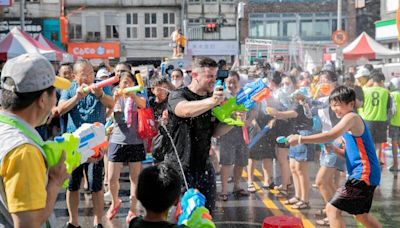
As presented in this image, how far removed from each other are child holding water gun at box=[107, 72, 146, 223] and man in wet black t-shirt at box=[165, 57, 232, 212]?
2.08 meters

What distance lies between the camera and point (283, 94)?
25.1ft

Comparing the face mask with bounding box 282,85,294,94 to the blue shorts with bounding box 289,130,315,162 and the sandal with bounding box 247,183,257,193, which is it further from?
the sandal with bounding box 247,183,257,193

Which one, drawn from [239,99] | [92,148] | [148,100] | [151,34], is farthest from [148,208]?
[151,34]

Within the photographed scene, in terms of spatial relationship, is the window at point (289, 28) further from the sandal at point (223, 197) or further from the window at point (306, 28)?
the sandal at point (223, 197)

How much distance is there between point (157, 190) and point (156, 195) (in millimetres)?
26

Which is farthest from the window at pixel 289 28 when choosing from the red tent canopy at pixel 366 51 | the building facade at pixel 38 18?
the red tent canopy at pixel 366 51

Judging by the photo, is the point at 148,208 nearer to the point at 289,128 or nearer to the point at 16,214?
the point at 16,214

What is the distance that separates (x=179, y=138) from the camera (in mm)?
4242

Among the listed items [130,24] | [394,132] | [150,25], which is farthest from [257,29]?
[394,132]

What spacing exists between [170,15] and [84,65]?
3665cm

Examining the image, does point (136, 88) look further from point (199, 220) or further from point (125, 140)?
point (199, 220)

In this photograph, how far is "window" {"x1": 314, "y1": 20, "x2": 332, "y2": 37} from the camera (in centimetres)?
4181

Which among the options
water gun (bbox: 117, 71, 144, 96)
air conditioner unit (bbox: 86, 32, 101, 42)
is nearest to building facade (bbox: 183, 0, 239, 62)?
air conditioner unit (bbox: 86, 32, 101, 42)

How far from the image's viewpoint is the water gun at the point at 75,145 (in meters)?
2.38
